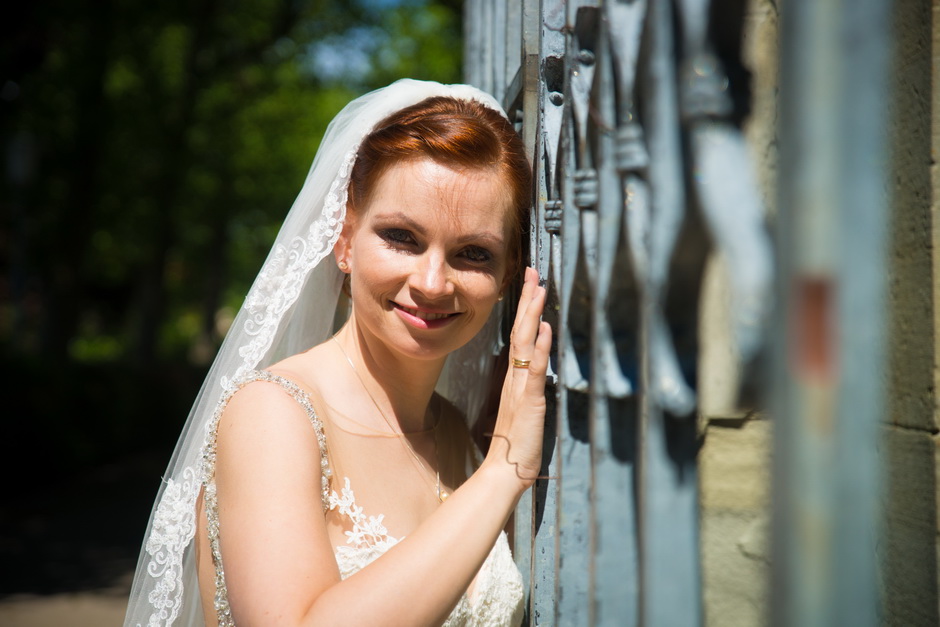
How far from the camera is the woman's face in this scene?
198cm

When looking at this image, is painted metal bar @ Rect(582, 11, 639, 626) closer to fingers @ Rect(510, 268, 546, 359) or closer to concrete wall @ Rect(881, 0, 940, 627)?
fingers @ Rect(510, 268, 546, 359)

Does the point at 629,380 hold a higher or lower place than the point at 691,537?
higher

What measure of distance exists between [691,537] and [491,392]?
1.67 meters

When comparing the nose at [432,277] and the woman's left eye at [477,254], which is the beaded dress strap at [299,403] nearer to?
the nose at [432,277]

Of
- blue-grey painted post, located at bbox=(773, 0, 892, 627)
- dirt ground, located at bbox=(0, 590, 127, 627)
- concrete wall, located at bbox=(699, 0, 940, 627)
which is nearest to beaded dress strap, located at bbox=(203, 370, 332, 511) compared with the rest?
concrete wall, located at bbox=(699, 0, 940, 627)

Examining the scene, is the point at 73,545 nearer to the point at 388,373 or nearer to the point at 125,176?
the point at 388,373

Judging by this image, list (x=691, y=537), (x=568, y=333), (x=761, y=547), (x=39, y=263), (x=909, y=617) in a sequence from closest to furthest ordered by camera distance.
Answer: (x=691, y=537) → (x=568, y=333) → (x=909, y=617) → (x=761, y=547) → (x=39, y=263)

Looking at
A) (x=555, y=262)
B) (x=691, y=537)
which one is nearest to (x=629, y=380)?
(x=691, y=537)

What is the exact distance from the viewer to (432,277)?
1.96m

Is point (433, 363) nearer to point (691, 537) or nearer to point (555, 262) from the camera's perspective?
point (555, 262)

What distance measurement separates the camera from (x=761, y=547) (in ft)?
6.17

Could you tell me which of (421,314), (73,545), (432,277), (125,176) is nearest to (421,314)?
(421,314)

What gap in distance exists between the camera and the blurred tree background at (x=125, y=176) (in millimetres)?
9742

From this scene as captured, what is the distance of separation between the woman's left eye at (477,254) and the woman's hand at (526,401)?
421 mm
